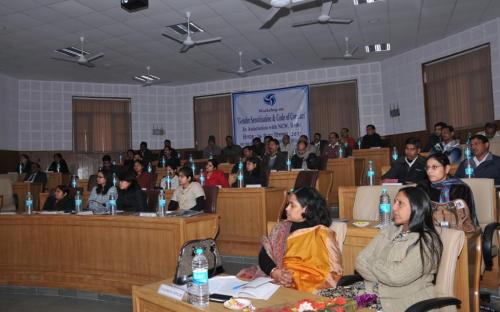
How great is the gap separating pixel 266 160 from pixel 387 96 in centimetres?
508

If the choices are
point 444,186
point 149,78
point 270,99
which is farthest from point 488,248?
point 149,78

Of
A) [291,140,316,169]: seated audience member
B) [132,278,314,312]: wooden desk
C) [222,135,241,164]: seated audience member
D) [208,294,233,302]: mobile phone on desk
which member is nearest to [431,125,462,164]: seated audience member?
[291,140,316,169]: seated audience member

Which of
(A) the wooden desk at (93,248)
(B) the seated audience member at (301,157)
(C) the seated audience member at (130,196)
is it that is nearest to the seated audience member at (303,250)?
(A) the wooden desk at (93,248)

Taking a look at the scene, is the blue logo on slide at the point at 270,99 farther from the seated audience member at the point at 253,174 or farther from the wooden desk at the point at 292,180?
the seated audience member at the point at 253,174

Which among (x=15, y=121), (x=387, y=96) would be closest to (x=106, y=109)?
(x=15, y=121)

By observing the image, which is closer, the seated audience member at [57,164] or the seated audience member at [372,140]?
the seated audience member at [372,140]

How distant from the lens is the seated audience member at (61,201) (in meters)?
5.73

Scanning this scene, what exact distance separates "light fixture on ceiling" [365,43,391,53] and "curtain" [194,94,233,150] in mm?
4557

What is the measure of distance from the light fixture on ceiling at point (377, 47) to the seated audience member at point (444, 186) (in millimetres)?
7439

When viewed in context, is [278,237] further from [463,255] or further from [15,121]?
[15,121]

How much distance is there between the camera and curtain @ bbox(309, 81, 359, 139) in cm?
1218

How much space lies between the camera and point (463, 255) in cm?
253

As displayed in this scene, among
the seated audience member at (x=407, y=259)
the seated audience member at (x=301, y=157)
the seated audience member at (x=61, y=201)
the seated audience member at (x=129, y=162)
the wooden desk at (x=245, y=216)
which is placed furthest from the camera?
the seated audience member at (x=129, y=162)

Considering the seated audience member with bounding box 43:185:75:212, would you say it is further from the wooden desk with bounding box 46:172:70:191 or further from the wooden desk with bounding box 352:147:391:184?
the wooden desk with bounding box 352:147:391:184
